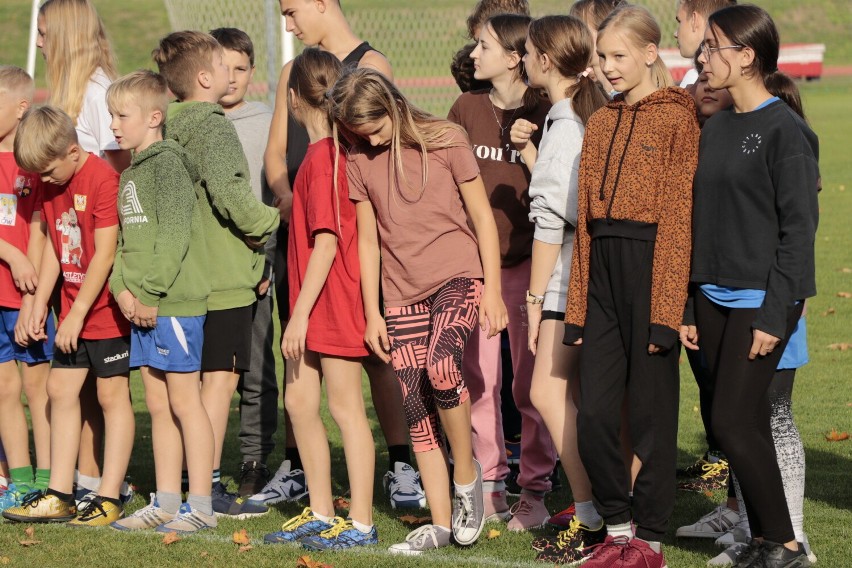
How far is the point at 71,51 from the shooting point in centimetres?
573

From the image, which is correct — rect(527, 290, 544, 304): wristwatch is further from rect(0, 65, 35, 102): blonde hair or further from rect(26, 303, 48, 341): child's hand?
rect(0, 65, 35, 102): blonde hair

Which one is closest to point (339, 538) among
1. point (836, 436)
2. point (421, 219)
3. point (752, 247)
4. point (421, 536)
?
point (421, 536)

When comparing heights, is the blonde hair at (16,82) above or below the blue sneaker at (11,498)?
above

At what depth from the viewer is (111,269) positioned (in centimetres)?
520

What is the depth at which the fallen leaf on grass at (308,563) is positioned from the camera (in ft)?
14.6

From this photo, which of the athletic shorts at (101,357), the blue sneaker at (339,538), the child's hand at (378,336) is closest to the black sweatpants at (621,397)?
the child's hand at (378,336)

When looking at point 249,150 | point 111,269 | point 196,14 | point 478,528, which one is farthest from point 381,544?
point 196,14

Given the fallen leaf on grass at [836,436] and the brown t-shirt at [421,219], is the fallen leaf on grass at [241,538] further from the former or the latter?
the fallen leaf on grass at [836,436]

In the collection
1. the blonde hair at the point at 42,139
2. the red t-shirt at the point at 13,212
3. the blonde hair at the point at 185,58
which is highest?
the blonde hair at the point at 185,58

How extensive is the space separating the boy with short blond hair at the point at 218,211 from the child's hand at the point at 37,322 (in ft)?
2.63

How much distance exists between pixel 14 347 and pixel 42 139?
3.92 ft

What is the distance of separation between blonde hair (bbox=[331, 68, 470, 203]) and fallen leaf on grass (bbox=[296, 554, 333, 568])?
1471mm

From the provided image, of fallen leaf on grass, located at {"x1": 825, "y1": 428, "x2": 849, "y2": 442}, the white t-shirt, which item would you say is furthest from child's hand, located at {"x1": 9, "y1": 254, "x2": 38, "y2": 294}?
fallen leaf on grass, located at {"x1": 825, "y1": 428, "x2": 849, "y2": 442}

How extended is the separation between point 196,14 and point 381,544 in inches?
390
